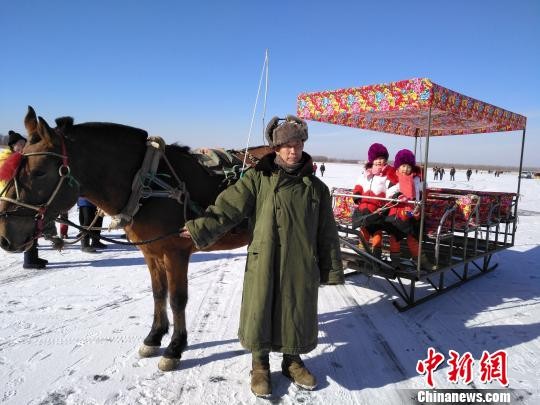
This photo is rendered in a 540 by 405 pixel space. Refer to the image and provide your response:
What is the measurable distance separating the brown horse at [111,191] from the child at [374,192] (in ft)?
6.47

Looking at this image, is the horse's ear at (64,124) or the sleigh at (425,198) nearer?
the horse's ear at (64,124)

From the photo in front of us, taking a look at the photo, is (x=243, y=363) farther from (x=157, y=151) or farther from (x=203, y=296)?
(x=157, y=151)

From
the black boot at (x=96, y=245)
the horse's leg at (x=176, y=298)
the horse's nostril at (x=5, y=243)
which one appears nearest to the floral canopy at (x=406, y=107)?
the horse's leg at (x=176, y=298)

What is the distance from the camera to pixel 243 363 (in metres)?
2.94

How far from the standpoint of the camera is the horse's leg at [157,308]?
3068 millimetres

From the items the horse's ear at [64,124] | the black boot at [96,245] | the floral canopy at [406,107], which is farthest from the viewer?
the black boot at [96,245]

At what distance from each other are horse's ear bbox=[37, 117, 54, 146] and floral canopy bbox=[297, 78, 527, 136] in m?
3.10

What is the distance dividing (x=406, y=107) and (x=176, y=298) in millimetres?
3007

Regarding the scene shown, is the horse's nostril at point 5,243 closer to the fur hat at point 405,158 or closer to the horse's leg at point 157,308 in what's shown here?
the horse's leg at point 157,308

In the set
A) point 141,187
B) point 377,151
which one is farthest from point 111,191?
point 377,151

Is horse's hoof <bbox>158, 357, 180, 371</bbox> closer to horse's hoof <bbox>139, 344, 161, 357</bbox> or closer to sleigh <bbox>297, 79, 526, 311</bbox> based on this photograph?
horse's hoof <bbox>139, 344, 161, 357</bbox>

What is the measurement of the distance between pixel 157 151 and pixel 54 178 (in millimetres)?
732

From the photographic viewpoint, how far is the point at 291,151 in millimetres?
2371
